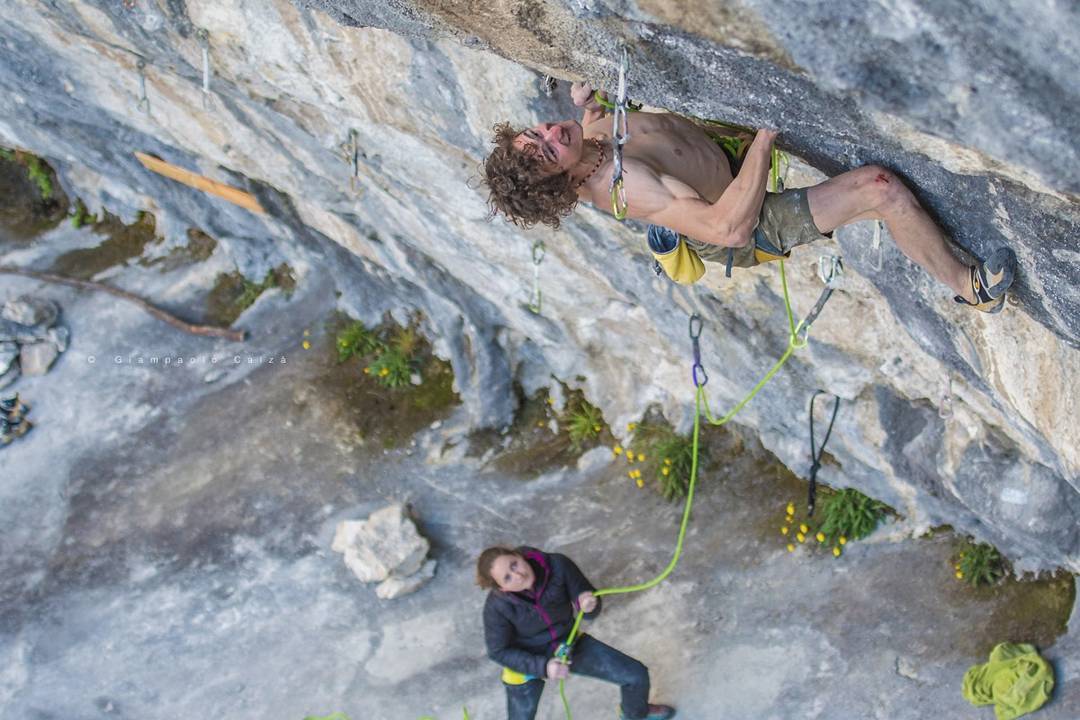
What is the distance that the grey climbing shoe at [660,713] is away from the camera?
755 cm

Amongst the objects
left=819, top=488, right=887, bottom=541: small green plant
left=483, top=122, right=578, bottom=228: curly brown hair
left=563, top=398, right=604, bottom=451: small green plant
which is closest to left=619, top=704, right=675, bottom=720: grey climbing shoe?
left=819, top=488, right=887, bottom=541: small green plant

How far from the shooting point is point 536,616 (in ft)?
22.0

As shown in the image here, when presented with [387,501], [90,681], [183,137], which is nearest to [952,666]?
[387,501]

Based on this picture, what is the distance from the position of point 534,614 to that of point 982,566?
308 centimetres

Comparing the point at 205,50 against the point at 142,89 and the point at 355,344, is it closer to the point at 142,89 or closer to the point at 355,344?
the point at 142,89

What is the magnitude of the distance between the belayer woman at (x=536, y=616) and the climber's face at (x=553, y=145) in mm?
2970

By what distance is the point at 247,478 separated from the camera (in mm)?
9875

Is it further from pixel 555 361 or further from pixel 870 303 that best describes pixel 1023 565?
pixel 555 361

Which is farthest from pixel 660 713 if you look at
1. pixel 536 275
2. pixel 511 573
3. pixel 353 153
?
pixel 353 153

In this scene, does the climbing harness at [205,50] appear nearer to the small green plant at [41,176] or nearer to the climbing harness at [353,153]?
the climbing harness at [353,153]

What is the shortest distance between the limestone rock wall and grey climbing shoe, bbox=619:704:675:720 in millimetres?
2026

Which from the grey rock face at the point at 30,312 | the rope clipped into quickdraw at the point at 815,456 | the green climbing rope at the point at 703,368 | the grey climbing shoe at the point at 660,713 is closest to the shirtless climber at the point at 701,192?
the green climbing rope at the point at 703,368

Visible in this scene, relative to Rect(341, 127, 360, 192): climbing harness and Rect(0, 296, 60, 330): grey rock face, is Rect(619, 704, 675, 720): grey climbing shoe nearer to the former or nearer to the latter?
Rect(341, 127, 360, 192): climbing harness

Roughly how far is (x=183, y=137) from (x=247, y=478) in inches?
121
